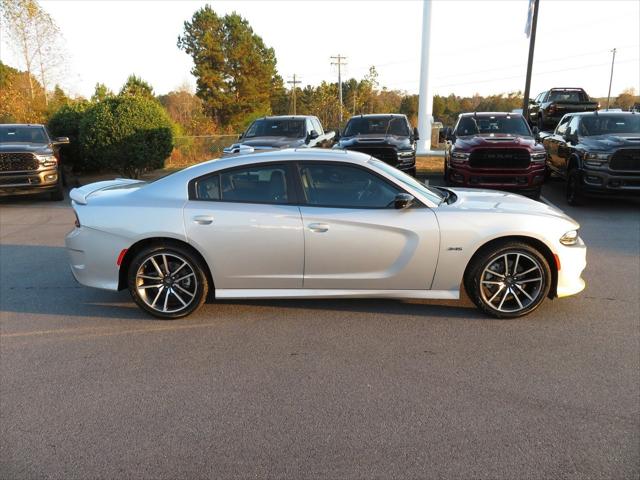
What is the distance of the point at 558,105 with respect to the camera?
66.5 feet

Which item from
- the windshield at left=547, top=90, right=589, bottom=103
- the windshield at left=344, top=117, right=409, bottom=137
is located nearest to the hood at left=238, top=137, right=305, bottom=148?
the windshield at left=344, top=117, right=409, bottom=137

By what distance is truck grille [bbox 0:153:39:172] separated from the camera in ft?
35.6

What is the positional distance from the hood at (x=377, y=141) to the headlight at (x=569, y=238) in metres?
7.37

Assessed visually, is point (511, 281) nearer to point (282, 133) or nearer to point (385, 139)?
point (385, 139)

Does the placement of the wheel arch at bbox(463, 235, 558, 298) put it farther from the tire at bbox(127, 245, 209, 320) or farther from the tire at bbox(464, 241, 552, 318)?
the tire at bbox(127, 245, 209, 320)

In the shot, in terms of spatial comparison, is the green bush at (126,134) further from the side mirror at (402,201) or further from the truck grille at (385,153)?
the side mirror at (402,201)

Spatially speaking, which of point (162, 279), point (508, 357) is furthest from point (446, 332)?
point (162, 279)

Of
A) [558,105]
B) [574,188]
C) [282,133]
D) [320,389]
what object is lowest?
[320,389]

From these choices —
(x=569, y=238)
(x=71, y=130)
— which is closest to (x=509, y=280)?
(x=569, y=238)

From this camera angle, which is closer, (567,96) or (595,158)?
(595,158)

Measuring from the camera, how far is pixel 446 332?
4320 mm

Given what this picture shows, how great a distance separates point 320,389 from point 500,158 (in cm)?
798

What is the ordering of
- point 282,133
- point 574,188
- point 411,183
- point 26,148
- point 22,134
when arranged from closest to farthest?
point 411,183
point 574,188
point 26,148
point 22,134
point 282,133

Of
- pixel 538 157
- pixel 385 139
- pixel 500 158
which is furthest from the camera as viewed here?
pixel 385 139
